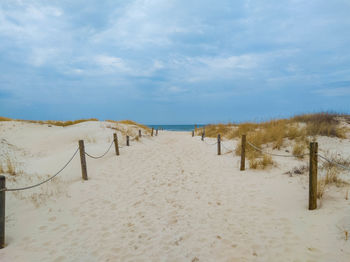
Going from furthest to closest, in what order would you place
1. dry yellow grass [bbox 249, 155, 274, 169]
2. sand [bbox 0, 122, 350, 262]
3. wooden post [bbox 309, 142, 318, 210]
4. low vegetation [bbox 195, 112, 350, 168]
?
low vegetation [bbox 195, 112, 350, 168] < dry yellow grass [bbox 249, 155, 274, 169] < wooden post [bbox 309, 142, 318, 210] < sand [bbox 0, 122, 350, 262]

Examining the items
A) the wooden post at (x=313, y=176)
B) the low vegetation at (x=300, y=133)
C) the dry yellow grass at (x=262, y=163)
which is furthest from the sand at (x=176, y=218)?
the low vegetation at (x=300, y=133)

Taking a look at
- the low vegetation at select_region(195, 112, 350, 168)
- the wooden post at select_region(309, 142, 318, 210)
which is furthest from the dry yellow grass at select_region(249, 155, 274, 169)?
the wooden post at select_region(309, 142, 318, 210)

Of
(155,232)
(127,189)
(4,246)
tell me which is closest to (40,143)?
(127,189)

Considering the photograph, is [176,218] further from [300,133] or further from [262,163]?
[300,133]

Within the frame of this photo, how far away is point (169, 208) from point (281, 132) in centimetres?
807

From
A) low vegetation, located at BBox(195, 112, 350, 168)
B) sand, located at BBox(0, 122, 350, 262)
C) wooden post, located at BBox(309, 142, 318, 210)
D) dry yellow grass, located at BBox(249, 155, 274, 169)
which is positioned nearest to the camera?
sand, located at BBox(0, 122, 350, 262)

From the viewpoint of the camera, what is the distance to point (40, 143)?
13805 millimetres

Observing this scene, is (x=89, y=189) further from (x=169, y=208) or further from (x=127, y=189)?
(x=169, y=208)

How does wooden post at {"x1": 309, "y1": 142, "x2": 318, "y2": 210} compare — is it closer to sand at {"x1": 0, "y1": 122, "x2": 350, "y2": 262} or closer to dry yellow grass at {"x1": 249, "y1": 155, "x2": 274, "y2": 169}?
sand at {"x1": 0, "y1": 122, "x2": 350, "y2": 262}

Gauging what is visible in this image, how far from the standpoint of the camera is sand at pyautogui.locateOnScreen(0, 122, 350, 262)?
10.6 feet

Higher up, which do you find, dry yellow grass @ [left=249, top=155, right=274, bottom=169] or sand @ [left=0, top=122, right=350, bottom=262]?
dry yellow grass @ [left=249, top=155, right=274, bottom=169]

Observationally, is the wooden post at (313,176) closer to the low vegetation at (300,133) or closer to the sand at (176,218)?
the sand at (176,218)

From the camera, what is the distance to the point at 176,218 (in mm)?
4438

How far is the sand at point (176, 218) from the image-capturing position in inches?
127
